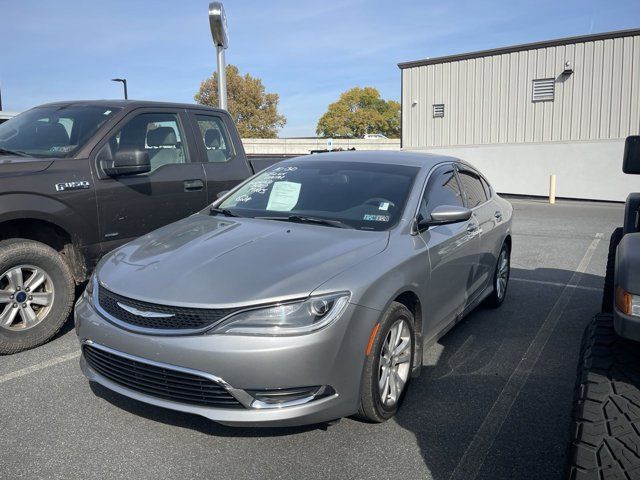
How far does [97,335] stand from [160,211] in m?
2.41

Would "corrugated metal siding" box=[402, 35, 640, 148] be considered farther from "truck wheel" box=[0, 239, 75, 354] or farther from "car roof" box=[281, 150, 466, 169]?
"truck wheel" box=[0, 239, 75, 354]

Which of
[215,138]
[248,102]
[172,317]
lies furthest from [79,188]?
[248,102]

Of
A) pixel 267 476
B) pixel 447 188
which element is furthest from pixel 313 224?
pixel 267 476

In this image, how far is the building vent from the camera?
19.8 m

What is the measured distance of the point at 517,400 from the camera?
3.72m

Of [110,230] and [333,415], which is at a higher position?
[110,230]

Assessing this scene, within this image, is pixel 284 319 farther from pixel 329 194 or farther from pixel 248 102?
pixel 248 102

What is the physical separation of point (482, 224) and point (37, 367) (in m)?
3.74

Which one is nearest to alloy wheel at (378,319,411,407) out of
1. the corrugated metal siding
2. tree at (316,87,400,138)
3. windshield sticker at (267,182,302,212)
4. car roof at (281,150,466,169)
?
windshield sticker at (267,182,302,212)

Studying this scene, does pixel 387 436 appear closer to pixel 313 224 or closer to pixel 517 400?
pixel 517 400

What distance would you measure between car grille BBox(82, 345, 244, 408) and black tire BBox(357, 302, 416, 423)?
697 millimetres

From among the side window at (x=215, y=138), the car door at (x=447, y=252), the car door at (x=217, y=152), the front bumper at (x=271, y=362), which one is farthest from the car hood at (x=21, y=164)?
the car door at (x=447, y=252)

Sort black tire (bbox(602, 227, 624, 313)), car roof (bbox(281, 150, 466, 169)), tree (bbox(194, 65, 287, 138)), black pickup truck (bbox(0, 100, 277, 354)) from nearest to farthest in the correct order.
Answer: black tire (bbox(602, 227, 624, 313)) → black pickup truck (bbox(0, 100, 277, 354)) → car roof (bbox(281, 150, 466, 169)) → tree (bbox(194, 65, 287, 138))

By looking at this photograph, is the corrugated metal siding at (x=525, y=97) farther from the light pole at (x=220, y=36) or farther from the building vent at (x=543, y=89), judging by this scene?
the light pole at (x=220, y=36)
